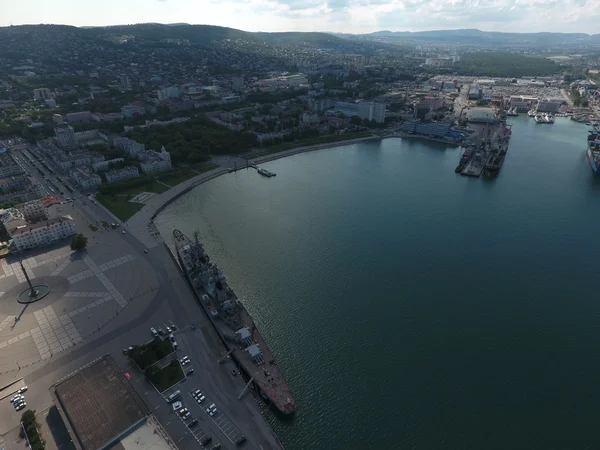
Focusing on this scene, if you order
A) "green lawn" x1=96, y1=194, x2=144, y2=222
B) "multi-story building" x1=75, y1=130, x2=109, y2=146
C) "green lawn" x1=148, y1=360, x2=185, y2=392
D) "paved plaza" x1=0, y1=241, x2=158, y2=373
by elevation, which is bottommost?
"paved plaza" x1=0, y1=241, x2=158, y2=373

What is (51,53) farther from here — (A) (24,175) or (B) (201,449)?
(B) (201,449)

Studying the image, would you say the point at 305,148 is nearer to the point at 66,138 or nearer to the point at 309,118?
the point at 309,118

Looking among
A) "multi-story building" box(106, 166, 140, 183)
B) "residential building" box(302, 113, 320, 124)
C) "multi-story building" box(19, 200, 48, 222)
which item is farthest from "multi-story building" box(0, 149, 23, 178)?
"residential building" box(302, 113, 320, 124)

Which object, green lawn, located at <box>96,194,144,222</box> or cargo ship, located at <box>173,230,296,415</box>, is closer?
cargo ship, located at <box>173,230,296,415</box>

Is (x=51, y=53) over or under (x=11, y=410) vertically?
over

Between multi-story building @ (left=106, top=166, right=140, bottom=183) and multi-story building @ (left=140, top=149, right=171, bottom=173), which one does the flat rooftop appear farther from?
multi-story building @ (left=140, top=149, right=171, bottom=173)

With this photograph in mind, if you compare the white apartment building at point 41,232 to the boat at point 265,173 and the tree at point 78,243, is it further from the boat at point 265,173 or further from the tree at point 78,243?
the boat at point 265,173

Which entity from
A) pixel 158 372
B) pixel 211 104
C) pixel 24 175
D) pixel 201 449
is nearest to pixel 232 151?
pixel 24 175
